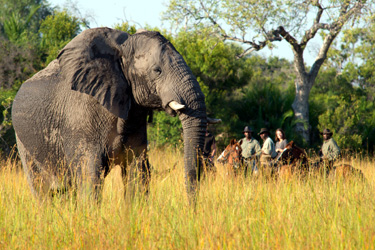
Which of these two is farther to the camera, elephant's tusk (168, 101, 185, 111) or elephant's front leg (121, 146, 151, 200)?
elephant's front leg (121, 146, 151, 200)

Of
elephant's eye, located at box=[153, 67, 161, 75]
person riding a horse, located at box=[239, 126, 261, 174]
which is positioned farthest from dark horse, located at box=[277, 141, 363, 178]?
elephant's eye, located at box=[153, 67, 161, 75]

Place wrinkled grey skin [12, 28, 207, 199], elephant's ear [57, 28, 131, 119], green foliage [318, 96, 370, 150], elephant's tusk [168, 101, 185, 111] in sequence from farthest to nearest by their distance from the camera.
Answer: green foliage [318, 96, 370, 150] → elephant's ear [57, 28, 131, 119] → wrinkled grey skin [12, 28, 207, 199] → elephant's tusk [168, 101, 185, 111]

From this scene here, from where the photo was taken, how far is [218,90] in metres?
17.7

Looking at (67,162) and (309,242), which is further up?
(67,162)

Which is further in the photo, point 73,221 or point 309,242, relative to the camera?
point 73,221

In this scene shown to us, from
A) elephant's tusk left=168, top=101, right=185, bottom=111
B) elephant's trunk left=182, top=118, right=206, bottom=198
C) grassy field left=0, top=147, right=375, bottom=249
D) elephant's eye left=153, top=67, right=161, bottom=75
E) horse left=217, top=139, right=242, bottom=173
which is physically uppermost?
elephant's eye left=153, top=67, right=161, bottom=75

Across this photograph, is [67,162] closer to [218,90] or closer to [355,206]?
[355,206]

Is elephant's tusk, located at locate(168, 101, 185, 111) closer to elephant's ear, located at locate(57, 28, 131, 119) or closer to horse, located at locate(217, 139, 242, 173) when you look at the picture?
elephant's ear, located at locate(57, 28, 131, 119)

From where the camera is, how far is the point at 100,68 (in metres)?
5.33

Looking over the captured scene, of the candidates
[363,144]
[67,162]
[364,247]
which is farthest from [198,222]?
[363,144]

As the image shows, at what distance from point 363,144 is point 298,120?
257 centimetres

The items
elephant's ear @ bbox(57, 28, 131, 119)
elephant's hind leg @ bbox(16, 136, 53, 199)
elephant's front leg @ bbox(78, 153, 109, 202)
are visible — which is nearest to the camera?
elephant's front leg @ bbox(78, 153, 109, 202)

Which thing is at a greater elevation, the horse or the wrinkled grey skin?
the wrinkled grey skin

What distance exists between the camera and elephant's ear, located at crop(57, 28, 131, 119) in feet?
17.1
